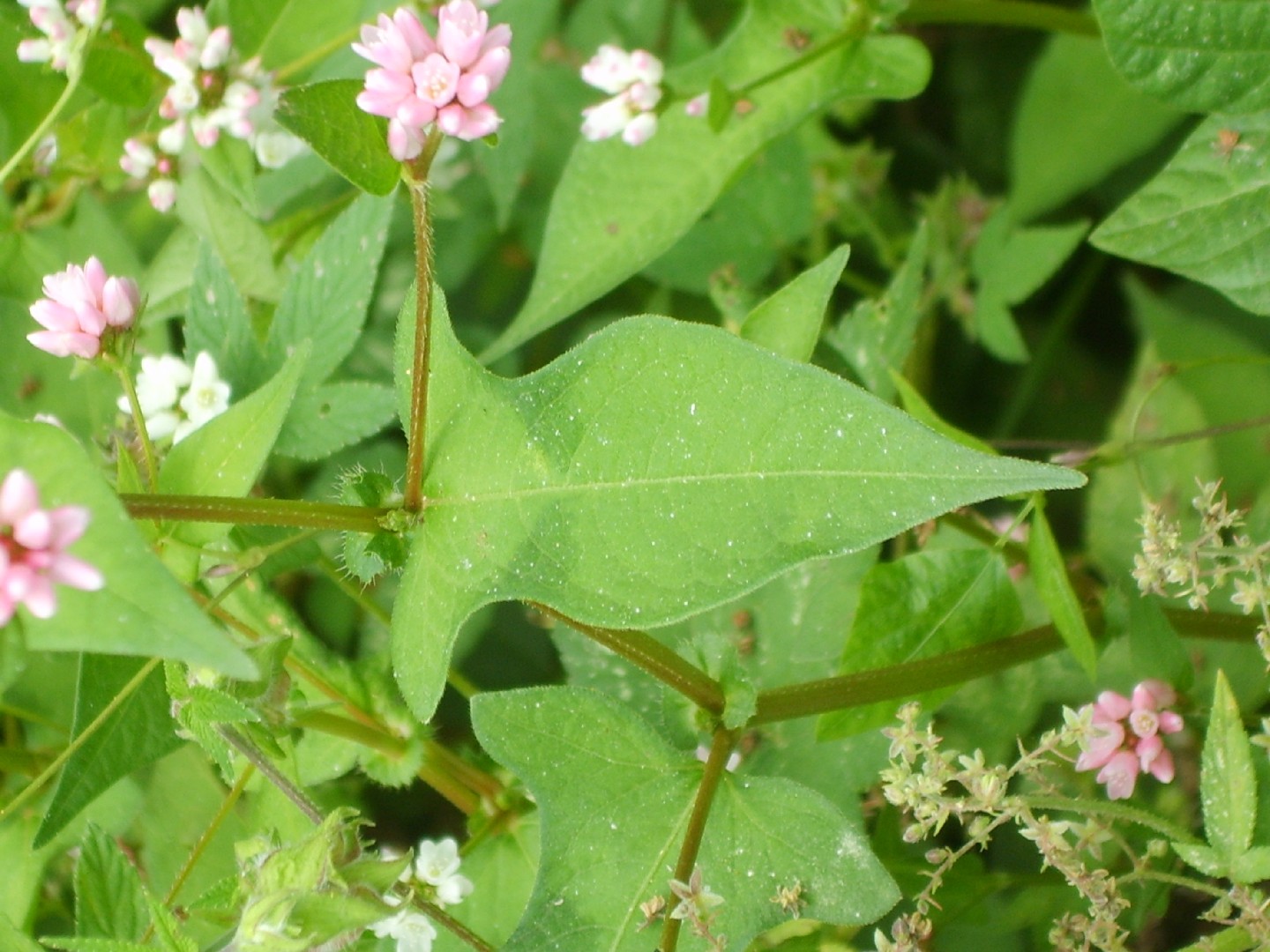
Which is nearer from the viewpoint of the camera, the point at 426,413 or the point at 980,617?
the point at 426,413

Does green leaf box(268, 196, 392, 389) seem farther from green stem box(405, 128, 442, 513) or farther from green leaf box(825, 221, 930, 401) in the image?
green leaf box(825, 221, 930, 401)

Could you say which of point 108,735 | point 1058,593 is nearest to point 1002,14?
point 1058,593

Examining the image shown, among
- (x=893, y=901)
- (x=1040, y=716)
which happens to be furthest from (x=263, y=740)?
(x=1040, y=716)

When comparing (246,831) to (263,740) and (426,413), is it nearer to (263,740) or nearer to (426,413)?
(263,740)

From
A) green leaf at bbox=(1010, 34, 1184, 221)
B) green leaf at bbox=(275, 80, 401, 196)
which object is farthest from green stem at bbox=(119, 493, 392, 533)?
green leaf at bbox=(1010, 34, 1184, 221)

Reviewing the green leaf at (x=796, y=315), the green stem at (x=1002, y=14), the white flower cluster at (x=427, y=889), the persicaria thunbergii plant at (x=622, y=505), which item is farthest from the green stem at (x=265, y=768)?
the green stem at (x=1002, y=14)
